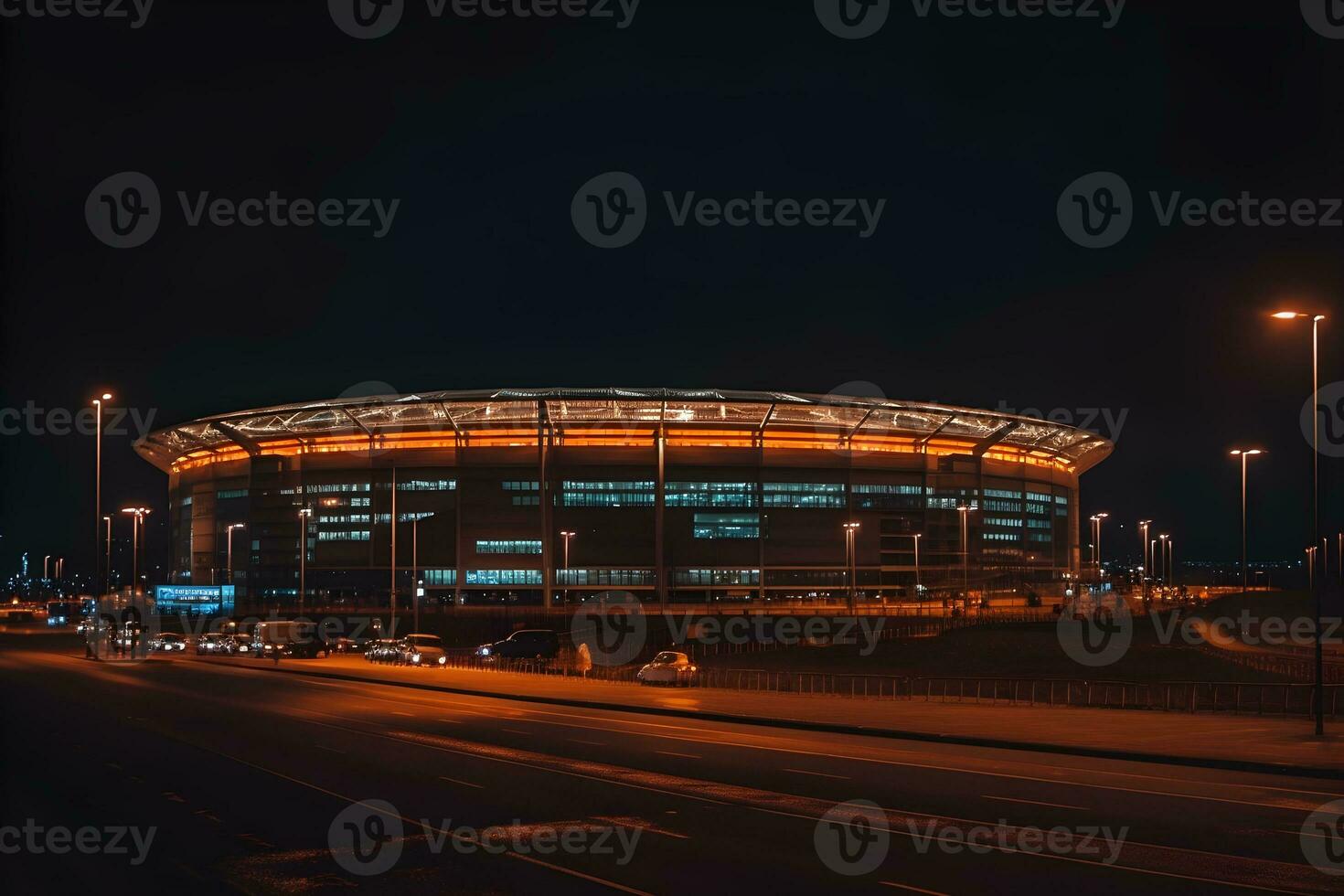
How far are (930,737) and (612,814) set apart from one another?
11207 mm

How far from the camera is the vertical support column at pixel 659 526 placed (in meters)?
104

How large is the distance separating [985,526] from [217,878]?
115 meters

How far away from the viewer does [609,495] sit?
106000 mm

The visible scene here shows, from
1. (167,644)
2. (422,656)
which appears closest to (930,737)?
(422,656)

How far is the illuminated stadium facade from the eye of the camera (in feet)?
344

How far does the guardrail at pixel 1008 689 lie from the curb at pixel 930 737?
7119 mm

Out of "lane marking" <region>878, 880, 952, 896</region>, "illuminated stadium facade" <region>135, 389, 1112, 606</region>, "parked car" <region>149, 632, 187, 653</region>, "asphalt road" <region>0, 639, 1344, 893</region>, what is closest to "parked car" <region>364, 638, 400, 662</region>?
"parked car" <region>149, 632, 187, 653</region>

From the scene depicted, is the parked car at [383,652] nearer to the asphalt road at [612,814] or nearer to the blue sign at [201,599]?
A: the asphalt road at [612,814]

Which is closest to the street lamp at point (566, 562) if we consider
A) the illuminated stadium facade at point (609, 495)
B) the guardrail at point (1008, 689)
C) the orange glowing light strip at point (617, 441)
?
the illuminated stadium facade at point (609, 495)

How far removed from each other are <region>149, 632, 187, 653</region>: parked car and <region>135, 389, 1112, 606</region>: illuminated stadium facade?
29956 mm

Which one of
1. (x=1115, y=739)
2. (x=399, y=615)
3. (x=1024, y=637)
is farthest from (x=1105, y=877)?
(x=399, y=615)

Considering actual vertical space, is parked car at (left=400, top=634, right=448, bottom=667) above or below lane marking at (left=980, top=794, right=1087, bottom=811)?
below

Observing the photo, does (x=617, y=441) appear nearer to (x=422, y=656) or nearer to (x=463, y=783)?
(x=422, y=656)

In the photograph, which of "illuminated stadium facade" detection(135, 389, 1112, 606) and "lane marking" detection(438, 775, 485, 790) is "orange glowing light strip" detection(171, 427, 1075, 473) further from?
"lane marking" detection(438, 775, 485, 790)
